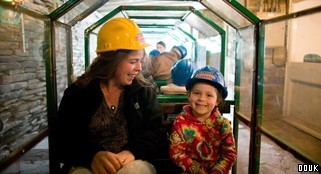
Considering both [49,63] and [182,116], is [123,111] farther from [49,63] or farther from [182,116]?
[49,63]

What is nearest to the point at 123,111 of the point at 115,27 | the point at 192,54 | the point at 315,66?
the point at 115,27

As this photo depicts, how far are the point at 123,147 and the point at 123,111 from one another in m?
0.24

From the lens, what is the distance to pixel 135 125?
185 centimetres

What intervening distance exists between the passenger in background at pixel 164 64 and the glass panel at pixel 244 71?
5.32 ft

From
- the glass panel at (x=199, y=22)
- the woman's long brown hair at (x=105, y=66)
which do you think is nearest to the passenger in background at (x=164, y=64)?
the glass panel at (x=199, y=22)

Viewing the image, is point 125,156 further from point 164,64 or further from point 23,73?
point 164,64

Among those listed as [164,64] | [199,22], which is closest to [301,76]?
[199,22]

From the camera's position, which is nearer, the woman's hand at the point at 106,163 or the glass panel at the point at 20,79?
the woman's hand at the point at 106,163

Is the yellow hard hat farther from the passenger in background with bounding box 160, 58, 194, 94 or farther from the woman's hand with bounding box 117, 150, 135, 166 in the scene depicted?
the passenger in background with bounding box 160, 58, 194, 94

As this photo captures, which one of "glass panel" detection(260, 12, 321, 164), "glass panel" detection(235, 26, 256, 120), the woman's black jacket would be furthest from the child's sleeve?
"glass panel" detection(260, 12, 321, 164)

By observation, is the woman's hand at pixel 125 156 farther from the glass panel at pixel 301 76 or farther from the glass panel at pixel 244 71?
the glass panel at pixel 301 76

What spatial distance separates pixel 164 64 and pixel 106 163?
279 cm

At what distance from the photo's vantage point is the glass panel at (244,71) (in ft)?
7.48

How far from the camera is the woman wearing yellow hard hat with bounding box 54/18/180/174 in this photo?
179 cm
